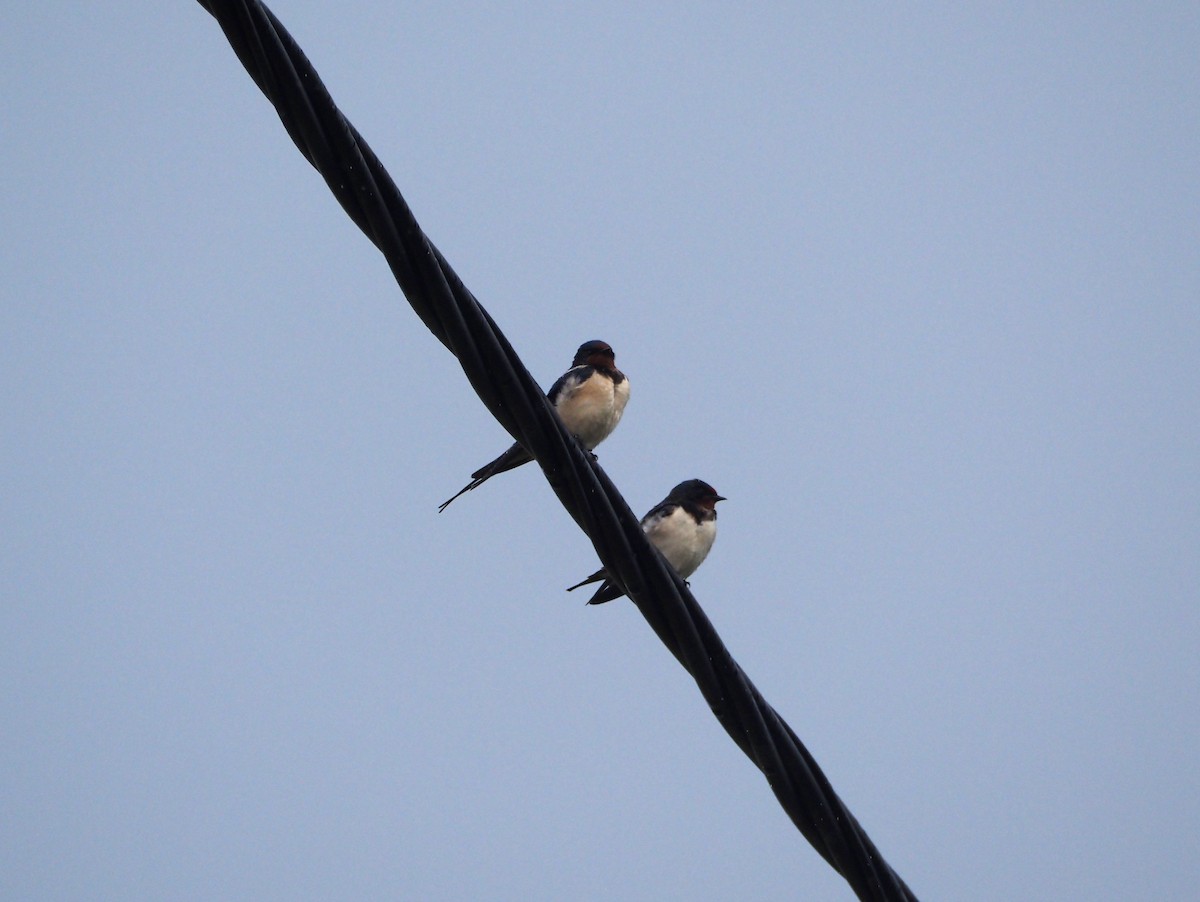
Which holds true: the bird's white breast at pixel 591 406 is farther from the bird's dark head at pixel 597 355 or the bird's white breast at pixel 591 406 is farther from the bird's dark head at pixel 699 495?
the bird's dark head at pixel 699 495

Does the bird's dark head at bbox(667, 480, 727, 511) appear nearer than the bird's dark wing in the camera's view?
No

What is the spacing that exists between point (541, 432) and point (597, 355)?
3841 mm

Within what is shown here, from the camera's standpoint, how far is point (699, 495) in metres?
6.77

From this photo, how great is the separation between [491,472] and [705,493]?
160 cm

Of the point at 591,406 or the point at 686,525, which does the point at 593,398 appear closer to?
the point at 591,406

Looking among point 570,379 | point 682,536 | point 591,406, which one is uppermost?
point 570,379

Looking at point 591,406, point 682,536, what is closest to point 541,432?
point 591,406

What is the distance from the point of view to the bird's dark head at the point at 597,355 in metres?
6.43

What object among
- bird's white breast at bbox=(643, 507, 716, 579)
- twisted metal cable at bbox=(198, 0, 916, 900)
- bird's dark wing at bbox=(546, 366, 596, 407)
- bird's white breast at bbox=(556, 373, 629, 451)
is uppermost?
bird's dark wing at bbox=(546, 366, 596, 407)

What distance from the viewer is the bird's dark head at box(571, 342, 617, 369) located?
6.43 meters

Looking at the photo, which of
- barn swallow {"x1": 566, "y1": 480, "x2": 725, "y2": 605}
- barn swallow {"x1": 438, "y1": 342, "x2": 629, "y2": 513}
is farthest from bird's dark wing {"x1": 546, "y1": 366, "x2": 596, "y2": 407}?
barn swallow {"x1": 566, "y1": 480, "x2": 725, "y2": 605}

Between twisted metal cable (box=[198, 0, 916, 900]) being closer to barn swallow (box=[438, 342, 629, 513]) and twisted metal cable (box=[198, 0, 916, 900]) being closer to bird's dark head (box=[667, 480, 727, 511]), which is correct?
barn swallow (box=[438, 342, 629, 513])

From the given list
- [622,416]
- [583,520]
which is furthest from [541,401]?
[622,416]

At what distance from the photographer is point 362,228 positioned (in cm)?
242
